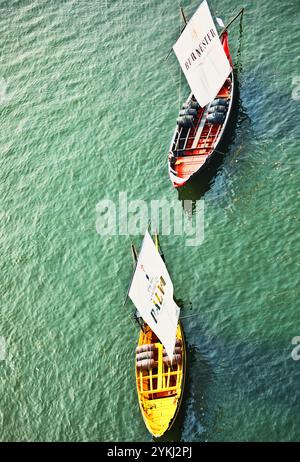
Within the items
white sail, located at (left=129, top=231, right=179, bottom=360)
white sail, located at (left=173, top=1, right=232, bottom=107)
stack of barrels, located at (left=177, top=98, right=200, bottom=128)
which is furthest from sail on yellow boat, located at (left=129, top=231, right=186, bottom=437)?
white sail, located at (left=173, top=1, right=232, bottom=107)

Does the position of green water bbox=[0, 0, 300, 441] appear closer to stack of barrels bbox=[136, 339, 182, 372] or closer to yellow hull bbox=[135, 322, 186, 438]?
yellow hull bbox=[135, 322, 186, 438]

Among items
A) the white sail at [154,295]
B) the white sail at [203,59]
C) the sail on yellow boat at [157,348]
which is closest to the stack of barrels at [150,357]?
the sail on yellow boat at [157,348]

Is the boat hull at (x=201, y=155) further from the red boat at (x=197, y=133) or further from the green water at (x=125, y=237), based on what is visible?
the green water at (x=125, y=237)

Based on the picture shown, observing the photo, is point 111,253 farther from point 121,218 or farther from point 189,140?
point 189,140

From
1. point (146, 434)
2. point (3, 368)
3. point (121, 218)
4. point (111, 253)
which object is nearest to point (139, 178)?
point (121, 218)

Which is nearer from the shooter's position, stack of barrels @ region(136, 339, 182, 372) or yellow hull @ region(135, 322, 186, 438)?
yellow hull @ region(135, 322, 186, 438)
